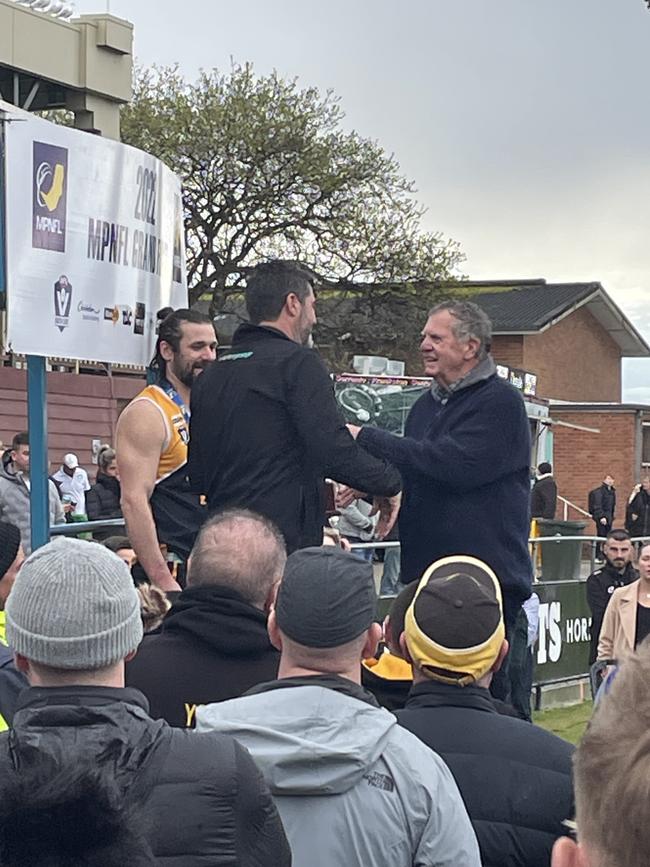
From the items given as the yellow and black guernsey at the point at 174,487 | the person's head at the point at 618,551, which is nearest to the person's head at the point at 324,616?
the yellow and black guernsey at the point at 174,487

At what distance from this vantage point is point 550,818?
3145mm

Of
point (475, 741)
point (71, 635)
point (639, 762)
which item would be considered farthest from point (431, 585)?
point (639, 762)

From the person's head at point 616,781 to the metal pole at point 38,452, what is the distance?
17.0 ft

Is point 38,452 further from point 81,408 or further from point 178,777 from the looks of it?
point 81,408

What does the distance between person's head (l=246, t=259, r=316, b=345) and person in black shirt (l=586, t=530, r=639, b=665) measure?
24.7ft

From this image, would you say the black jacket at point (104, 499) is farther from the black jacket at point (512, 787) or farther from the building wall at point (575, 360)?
the building wall at point (575, 360)

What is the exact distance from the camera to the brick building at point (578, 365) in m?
41.6

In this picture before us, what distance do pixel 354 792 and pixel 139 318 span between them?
13.2 feet

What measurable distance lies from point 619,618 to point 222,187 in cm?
3212

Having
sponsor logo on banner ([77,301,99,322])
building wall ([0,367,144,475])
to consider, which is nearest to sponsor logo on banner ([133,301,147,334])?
sponsor logo on banner ([77,301,99,322])

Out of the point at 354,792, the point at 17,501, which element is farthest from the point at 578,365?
the point at 354,792

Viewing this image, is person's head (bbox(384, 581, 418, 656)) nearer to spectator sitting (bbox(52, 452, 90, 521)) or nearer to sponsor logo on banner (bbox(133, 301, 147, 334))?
sponsor logo on banner (bbox(133, 301, 147, 334))

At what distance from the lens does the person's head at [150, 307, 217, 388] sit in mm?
5262

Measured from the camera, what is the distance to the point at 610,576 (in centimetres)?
1192
